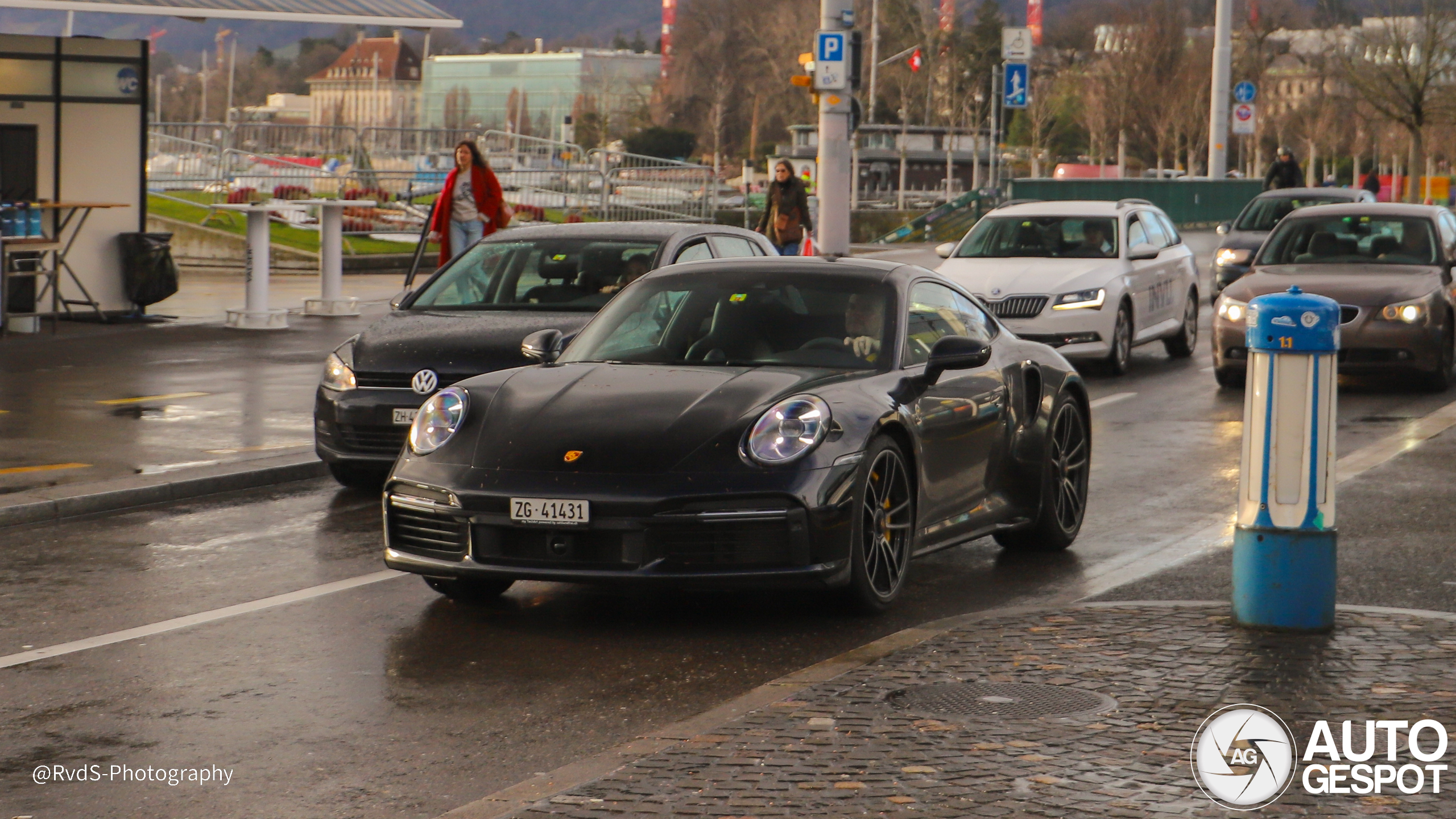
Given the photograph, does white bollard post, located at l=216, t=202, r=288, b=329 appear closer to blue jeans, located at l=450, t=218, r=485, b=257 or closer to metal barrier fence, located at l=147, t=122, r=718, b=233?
blue jeans, located at l=450, t=218, r=485, b=257

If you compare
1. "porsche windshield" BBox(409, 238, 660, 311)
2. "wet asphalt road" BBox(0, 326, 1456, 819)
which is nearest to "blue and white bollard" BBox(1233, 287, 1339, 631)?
"wet asphalt road" BBox(0, 326, 1456, 819)

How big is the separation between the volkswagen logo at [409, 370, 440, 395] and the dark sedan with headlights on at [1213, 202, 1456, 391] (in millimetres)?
6773

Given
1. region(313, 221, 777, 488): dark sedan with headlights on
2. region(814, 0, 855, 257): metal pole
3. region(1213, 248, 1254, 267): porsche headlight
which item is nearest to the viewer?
region(313, 221, 777, 488): dark sedan with headlights on

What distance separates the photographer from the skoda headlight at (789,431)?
680cm

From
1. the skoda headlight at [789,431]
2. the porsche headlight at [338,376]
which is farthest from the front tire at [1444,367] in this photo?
the skoda headlight at [789,431]

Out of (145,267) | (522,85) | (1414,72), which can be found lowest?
(145,267)

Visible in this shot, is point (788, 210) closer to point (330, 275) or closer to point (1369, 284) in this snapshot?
point (330, 275)

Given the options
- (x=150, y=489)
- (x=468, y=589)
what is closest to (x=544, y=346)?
(x=468, y=589)

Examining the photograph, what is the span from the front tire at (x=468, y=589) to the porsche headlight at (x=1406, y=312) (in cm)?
958

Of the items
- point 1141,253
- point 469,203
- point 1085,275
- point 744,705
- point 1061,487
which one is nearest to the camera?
point 744,705

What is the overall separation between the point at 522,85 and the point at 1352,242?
6234 inches

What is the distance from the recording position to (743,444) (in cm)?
682

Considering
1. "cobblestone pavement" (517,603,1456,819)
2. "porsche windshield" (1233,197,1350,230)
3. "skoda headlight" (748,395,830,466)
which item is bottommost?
"cobblestone pavement" (517,603,1456,819)

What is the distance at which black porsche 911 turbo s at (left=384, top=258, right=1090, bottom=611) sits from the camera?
670cm
